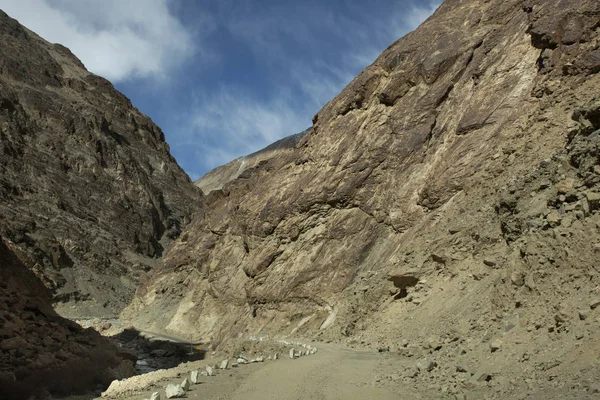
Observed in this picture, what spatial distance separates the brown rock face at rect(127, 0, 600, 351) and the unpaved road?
10.3 ft

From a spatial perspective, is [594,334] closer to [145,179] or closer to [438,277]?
[438,277]

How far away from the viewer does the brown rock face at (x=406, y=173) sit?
63.7ft

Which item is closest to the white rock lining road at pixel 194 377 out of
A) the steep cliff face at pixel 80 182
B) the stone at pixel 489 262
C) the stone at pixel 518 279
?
the stone at pixel 489 262

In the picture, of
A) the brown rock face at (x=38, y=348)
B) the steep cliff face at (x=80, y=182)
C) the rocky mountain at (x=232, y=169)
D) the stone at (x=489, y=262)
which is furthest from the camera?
the rocky mountain at (x=232, y=169)

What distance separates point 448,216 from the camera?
21.3 m

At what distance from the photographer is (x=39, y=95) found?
89750 mm

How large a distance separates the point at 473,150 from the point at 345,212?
29.3ft

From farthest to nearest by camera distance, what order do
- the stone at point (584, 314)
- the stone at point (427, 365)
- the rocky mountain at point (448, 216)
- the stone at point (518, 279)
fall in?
the stone at point (518, 279)
the stone at point (427, 365)
the rocky mountain at point (448, 216)
the stone at point (584, 314)

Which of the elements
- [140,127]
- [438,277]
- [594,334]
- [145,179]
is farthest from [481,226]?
[140,127]

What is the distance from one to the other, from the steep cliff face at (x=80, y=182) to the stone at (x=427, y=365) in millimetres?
61116

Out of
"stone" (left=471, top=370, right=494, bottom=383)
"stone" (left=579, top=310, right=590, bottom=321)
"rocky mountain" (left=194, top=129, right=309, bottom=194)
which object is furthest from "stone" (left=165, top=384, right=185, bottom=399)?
"rocky mountain" (left=194, top=129, right=309, bottom=194)

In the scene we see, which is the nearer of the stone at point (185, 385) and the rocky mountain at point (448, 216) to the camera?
the rocky mountain at point (448, 216)

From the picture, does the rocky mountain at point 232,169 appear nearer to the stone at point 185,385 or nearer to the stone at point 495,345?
the stone at point 185,385

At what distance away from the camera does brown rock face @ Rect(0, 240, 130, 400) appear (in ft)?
48.0
